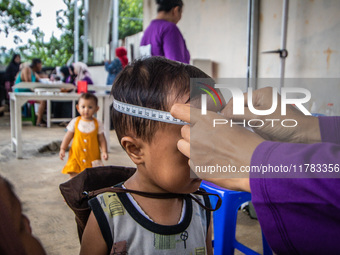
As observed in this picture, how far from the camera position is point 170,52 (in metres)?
2.56

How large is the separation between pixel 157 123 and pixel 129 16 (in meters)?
26.7

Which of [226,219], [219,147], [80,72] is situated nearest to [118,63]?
[80,72]

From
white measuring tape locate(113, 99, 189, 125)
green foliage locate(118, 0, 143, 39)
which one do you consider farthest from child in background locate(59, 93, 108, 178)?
green foliage locate(118, 0, 143, 39)

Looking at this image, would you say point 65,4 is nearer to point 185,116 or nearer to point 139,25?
point 139,25

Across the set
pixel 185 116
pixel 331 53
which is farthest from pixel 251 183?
pixel 331 53

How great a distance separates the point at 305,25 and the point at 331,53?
0.48m

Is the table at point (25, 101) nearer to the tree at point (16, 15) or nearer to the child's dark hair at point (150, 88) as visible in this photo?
the child's dark hair at point (150, 88)

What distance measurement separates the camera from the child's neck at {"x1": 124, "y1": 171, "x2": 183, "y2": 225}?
106 centimetres

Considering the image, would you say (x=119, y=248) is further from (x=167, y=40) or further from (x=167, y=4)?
(x=167, y=4)

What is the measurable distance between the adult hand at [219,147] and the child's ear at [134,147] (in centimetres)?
32

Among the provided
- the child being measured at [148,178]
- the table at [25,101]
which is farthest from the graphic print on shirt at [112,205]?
the table at [25,101]

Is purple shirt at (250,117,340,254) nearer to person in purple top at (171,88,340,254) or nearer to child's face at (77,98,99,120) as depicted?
person in purple top at (171,88,340,254)

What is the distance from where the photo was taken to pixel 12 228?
439mm

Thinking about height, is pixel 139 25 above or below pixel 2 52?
above
